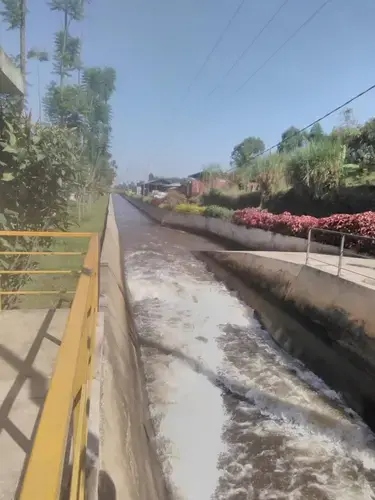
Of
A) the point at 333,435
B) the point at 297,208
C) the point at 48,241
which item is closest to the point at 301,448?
the point at 333,435

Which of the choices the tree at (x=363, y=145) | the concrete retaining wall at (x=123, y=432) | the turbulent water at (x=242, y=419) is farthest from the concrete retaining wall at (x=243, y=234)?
the concrete retaining wall at (x=123, y=432)

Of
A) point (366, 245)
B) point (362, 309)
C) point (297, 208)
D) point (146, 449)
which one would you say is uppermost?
point (297, 208)

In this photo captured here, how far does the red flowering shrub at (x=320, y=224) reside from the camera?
29.8ft

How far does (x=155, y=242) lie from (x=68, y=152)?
12680mm

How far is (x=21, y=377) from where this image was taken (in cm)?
269

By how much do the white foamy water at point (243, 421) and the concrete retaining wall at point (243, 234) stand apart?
456 centimetres

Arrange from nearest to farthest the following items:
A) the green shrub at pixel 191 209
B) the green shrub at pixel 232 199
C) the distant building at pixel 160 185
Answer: the green shrub at pixel 232 199 < the green shrub at pixel 191 209 < the distant building at pixel 160 185

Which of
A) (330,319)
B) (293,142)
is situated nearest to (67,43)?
(293,142)

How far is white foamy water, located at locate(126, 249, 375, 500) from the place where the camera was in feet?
11.7

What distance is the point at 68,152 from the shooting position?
542 cm

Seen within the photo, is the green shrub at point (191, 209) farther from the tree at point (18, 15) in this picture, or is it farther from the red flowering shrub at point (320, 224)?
the tree at point (18, 15)

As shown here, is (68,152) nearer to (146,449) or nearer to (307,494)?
(146,449)

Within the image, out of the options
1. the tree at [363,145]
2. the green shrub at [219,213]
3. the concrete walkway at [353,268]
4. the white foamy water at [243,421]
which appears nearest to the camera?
the white foamy water at [243,421]

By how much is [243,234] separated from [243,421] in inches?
454
